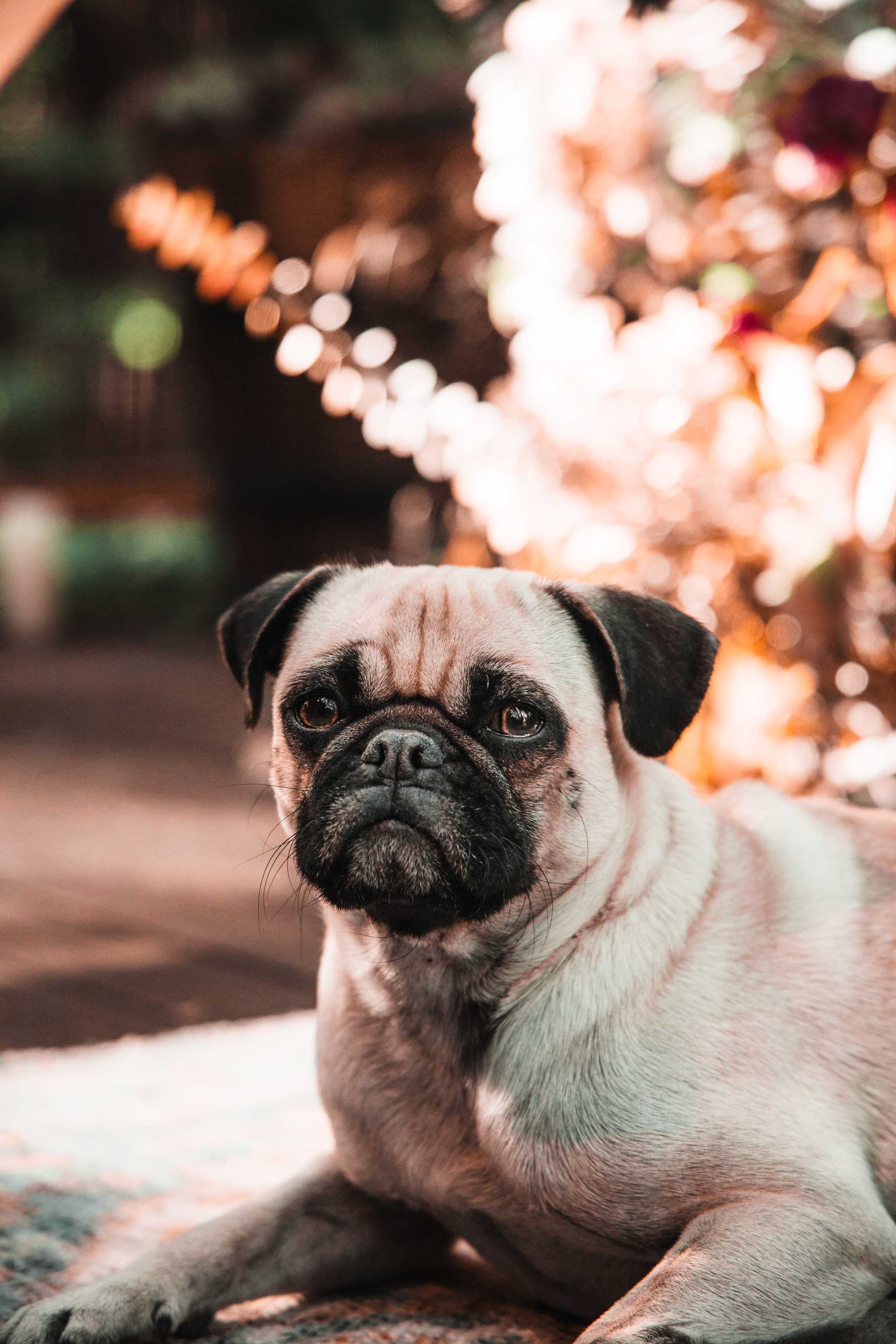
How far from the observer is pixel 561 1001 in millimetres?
1567

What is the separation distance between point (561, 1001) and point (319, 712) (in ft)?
1.57

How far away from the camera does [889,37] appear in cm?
298

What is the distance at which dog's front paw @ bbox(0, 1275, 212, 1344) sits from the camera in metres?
1.51

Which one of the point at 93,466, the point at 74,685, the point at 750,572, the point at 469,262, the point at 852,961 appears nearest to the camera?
the point at 852,961

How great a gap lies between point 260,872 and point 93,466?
26.1 feet

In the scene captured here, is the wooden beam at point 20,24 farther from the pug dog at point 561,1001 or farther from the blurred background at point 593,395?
the pug dog at point 561,1001

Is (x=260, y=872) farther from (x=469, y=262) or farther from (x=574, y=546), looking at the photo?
(x=469, y=262)

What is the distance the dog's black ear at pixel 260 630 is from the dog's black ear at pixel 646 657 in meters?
0.36

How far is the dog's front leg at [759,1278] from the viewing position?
131 cm

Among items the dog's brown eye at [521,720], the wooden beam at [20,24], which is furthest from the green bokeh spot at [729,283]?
the dog's brown eye at [521,720]

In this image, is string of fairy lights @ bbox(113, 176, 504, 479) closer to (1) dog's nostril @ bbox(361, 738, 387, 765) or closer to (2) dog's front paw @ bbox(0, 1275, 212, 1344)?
(1) dog's nostril @ bbox(361, 738, 387, 765)

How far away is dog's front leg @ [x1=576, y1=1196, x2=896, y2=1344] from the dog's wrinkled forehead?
0.64 metres

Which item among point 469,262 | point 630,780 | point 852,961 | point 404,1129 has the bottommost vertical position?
point 404,1129

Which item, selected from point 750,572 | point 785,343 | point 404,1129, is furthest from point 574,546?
point 404,1129
